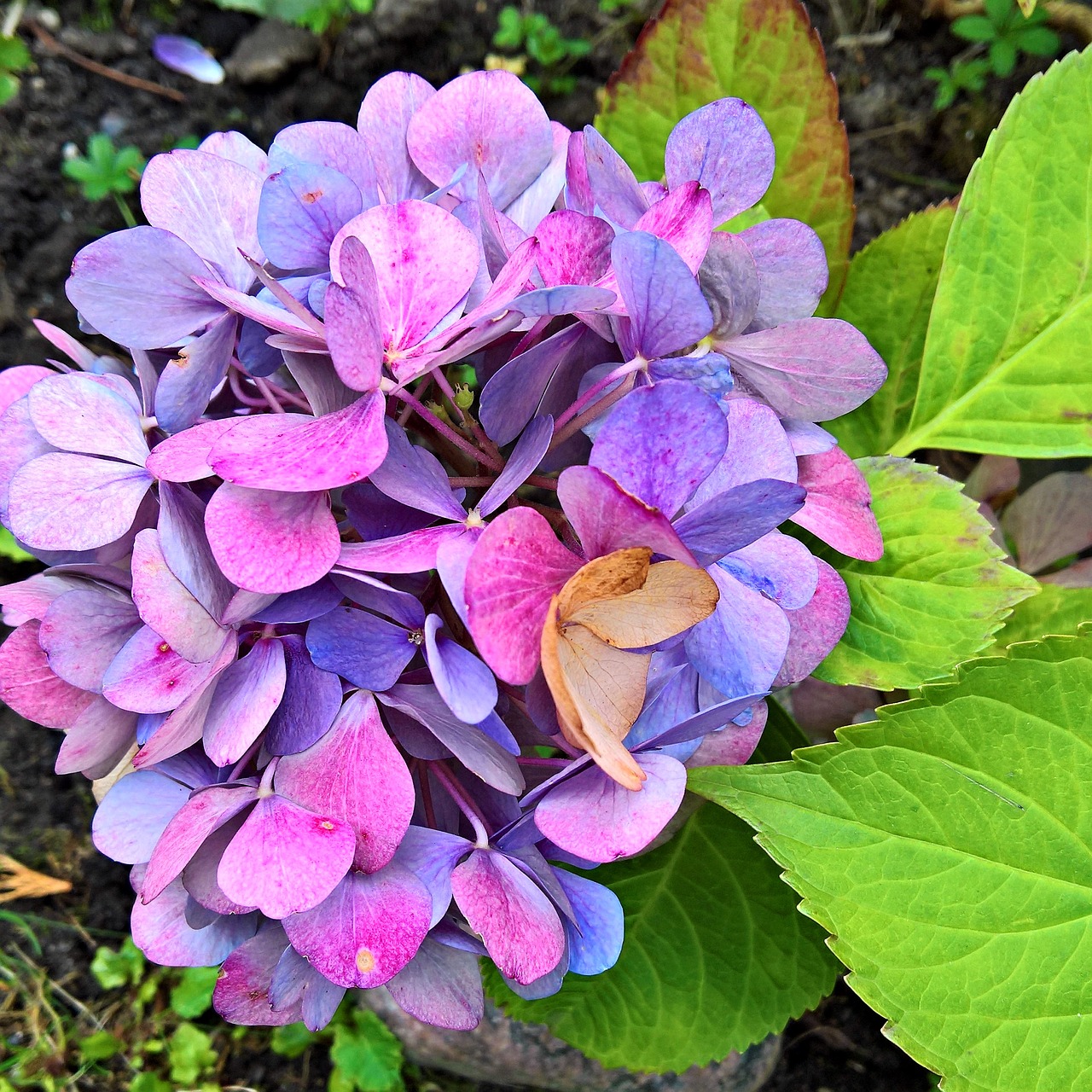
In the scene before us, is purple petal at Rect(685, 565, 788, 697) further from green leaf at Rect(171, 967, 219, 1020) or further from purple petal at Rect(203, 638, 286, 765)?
green leaf at Rect(171, 967, 219, 1020)

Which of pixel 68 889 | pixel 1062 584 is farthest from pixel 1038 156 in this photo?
pixel 68 889

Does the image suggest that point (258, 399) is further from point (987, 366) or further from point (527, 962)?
point (987, 366)

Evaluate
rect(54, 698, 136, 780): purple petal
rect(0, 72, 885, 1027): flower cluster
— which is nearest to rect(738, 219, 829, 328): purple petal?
rect(0, 72, 885, 1027): flower cluster

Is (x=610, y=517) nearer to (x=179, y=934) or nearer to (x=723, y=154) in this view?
(x=723, y=154)

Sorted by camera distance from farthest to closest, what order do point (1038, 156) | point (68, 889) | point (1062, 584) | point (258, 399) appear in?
point (68, 889) → point (1062, 584) → point (1038, 156) → point (258, 399)

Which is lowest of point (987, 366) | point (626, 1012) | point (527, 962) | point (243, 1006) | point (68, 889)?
point (68, 889)

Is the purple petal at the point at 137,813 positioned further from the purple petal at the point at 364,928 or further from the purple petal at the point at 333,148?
the purple petal at the point at 333,148
